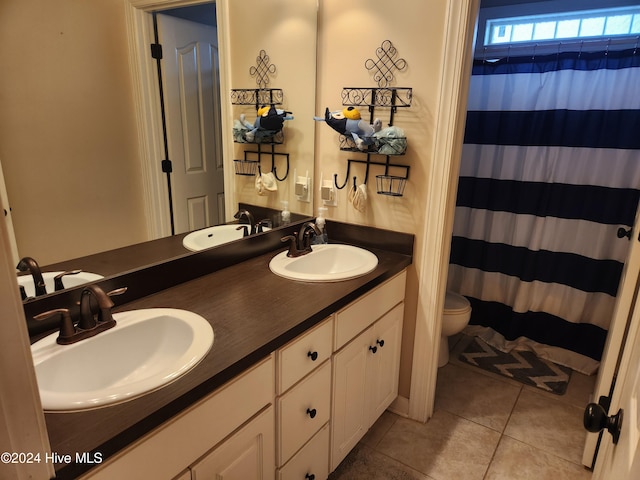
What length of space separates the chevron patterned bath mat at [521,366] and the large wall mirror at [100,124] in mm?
1898

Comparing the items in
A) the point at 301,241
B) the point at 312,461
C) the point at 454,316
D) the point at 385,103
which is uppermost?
the point at 385,103

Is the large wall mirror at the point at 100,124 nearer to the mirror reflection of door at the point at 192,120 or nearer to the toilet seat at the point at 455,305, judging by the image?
the mirror reflection of door at the point at 192,120

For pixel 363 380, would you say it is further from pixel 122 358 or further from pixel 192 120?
pixel 192 120

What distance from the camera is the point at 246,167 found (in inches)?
76.5

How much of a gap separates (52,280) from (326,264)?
44.3 inches

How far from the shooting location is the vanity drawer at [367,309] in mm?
1562

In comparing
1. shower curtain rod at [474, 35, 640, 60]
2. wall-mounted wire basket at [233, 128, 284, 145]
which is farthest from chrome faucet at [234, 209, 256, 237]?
shower curtain rod at [474, 35, 640, 60]

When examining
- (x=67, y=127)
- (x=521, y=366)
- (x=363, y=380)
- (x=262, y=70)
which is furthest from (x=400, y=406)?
(x=67, y=127)

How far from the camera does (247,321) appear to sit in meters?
1.29

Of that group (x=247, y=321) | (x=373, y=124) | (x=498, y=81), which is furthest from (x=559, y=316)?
(x=247, y=321)

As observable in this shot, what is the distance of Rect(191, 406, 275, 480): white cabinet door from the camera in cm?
106

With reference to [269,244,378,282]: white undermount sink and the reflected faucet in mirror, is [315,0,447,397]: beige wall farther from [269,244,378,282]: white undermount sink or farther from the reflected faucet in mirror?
the reflected faucet in mirror

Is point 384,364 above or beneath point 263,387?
beneath

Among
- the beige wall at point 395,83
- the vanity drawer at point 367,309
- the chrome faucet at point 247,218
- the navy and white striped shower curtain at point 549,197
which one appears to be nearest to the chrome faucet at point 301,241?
the chrome faucet at point 247,218
